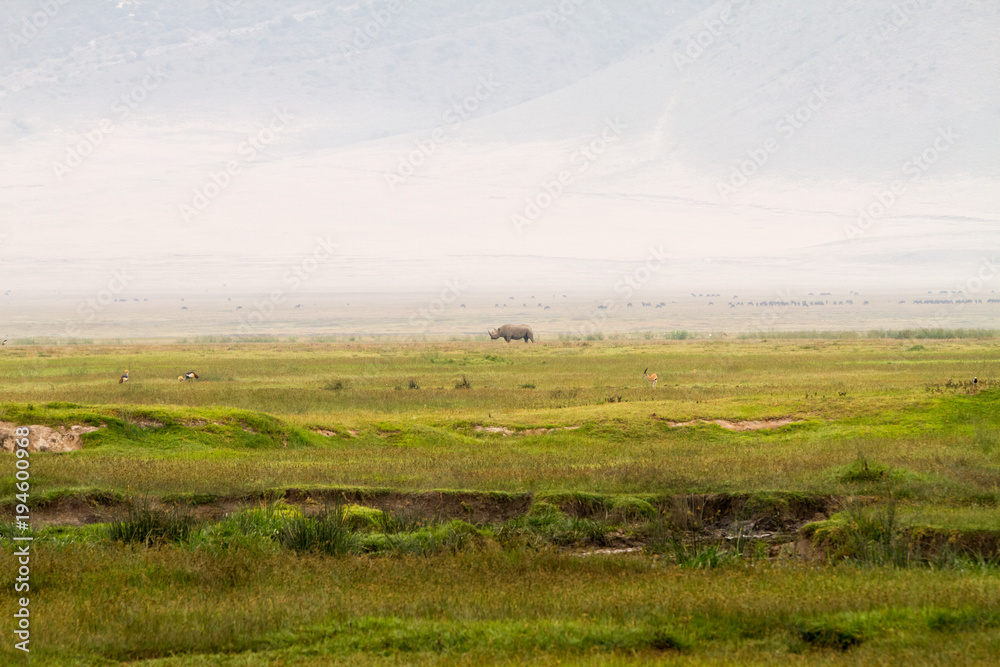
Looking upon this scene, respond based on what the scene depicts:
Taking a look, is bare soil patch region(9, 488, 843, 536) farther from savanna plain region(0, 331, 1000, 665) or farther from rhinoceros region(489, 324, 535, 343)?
rhinoceros region(489, 324, 535, 343)

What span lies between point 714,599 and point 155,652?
5.26 meters

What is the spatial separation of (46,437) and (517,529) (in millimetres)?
12749

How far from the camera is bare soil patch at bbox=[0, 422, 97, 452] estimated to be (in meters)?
20.8

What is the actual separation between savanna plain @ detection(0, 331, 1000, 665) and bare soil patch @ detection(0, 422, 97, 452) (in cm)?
11

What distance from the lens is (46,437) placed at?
834 inches

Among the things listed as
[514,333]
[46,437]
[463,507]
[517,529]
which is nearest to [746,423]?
[463,507]

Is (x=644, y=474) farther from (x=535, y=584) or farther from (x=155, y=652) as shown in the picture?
(x=155, y=652)

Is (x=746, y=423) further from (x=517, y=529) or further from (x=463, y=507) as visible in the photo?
(x=517, y=529)

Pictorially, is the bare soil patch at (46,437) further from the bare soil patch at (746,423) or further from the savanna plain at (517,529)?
the bare soil patch at (746,423)

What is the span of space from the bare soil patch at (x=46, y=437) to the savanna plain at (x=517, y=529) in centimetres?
11

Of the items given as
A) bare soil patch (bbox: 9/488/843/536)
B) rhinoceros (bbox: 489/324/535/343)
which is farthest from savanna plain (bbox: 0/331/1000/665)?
rhinoceros (bbox: 489/324/535/343)

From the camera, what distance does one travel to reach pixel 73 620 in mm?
8945

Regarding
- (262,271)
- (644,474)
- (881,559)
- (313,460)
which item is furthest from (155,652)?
(262,271)

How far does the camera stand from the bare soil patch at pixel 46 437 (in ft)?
68.1
